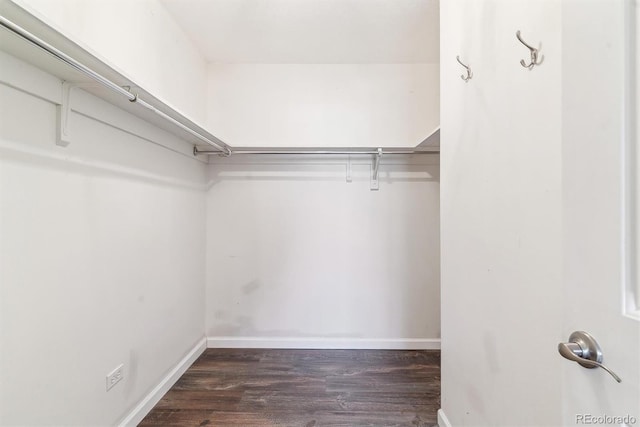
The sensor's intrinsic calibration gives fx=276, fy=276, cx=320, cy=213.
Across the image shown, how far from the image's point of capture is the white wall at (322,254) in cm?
259

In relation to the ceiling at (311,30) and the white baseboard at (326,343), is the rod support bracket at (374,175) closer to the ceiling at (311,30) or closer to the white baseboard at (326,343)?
the ceiling at (311,30)

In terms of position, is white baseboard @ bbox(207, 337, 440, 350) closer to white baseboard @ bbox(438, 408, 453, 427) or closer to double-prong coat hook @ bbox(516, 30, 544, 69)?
white baseboard @ bbox(438, 408, 453, 427)

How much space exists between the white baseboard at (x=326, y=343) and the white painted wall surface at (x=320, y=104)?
6.00 ft

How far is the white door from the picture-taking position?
483 mm

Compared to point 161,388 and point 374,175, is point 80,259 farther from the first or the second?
point 374,175

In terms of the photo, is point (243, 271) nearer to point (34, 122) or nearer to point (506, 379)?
point (34, 122)

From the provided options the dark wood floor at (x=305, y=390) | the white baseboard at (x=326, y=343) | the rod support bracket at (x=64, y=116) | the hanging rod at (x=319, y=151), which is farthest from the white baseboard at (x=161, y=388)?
the hanging rod at (x=319, y=151)

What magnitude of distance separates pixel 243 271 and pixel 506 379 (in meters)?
2.14

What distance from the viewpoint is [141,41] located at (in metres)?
1.68

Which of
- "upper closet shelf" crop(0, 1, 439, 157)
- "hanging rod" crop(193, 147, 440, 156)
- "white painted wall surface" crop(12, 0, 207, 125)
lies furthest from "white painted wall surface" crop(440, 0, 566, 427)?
"white painted wall surface" crop(12, 0, 207, 125)


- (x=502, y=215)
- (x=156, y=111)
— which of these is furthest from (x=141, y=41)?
(x=502, y=215)

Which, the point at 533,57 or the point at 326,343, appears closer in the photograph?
the point at 533,57

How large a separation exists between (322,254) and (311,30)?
6.08 feet

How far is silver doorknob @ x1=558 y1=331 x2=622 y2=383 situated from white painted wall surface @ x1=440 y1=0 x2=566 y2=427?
90mm
